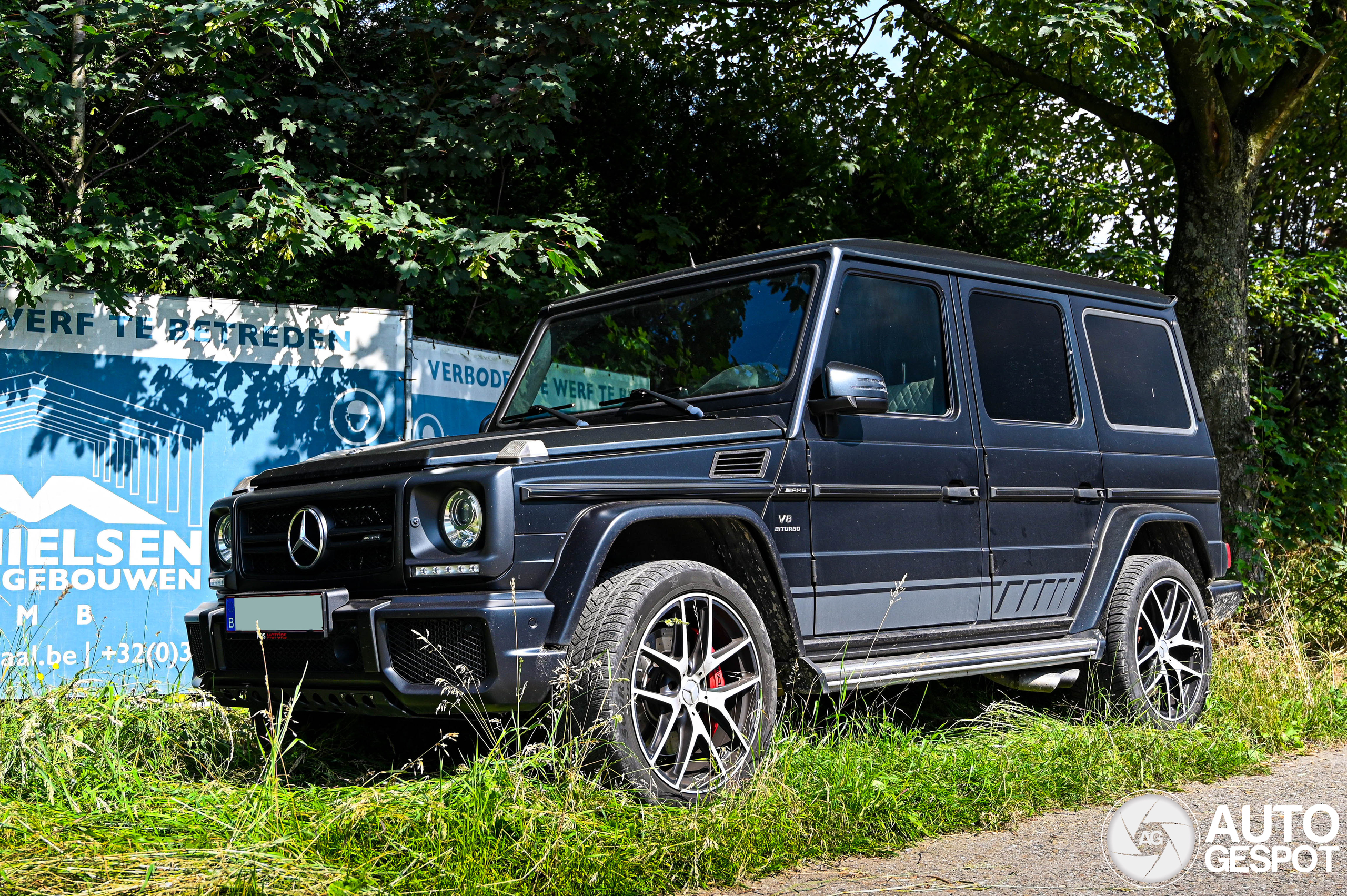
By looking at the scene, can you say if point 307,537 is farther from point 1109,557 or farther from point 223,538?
point 1109,557

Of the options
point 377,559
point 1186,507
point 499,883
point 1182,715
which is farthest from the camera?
point 1186,507

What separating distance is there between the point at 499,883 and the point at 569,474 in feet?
4.13

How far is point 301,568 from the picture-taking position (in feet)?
13.1

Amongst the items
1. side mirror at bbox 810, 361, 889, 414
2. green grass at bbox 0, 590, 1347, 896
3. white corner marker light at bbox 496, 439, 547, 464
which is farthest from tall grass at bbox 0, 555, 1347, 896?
side mirror at bbox 810, 361, 889, 414

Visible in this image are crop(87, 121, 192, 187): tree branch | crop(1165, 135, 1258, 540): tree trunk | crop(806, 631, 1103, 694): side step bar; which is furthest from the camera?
crop(1165, 135, 1258, 540): tree trunk

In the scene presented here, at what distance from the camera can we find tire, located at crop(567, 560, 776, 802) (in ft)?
11.6

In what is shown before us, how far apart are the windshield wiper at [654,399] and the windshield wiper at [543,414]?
0.53 ft

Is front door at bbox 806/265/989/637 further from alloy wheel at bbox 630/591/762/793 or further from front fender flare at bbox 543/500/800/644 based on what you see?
front fender flare at bbox 543/500/800/644

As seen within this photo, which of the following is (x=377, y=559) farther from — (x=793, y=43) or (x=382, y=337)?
(x=793, y=43)

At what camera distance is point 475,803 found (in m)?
3.34

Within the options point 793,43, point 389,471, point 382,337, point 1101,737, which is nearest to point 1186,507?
point 1101,737

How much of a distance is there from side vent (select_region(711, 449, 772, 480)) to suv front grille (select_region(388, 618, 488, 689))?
3.53 ft

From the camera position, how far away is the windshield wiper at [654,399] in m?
4.52

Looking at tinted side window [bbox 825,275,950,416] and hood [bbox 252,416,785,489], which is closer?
hood [bbox 252,416,785,489]
